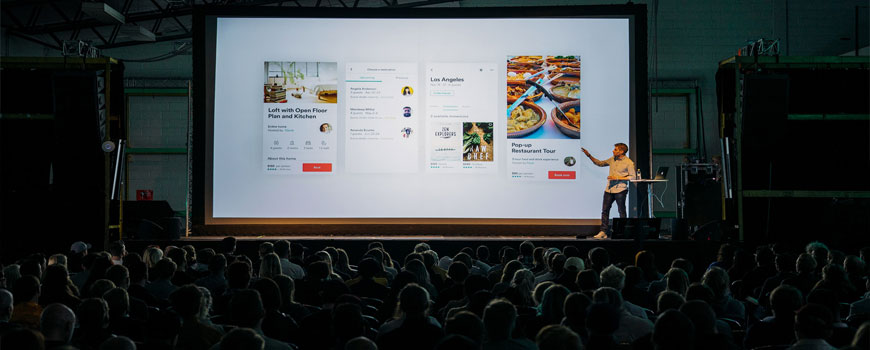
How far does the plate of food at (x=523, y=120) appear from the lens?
36.5 feet

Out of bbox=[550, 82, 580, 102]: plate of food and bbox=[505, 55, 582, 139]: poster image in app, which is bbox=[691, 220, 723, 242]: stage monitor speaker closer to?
bbox=[505, 55, 582, 139]: poster image in app

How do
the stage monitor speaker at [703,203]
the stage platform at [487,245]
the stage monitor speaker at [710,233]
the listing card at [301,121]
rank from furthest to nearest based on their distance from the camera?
the stage monitor speaker at [703,203]
the listing card at [301,121]
the stage monitor speaker at [710,233]
the stage platform at [487,245]

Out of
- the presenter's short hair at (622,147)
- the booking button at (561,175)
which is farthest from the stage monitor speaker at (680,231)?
the booking button at (561,175)

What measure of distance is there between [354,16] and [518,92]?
272 cm

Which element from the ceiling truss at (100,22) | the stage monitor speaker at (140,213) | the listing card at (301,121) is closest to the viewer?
the listing card at (301,121)

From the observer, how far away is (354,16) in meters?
11.3

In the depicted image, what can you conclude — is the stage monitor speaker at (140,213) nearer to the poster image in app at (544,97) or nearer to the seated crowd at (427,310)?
the seated crowd at (427,310)

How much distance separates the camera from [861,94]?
1091 centimetres

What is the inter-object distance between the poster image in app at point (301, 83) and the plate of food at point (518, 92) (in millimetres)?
2601

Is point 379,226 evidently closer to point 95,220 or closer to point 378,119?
point 378,119

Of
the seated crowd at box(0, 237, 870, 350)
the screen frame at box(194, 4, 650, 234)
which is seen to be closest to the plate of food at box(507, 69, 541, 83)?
the screen frame at box(194, 4, 650, 234)

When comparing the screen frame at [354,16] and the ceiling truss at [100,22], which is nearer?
the screen frame at [354,16]

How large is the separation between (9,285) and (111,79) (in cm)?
557

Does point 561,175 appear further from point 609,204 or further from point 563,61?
point 563,61
